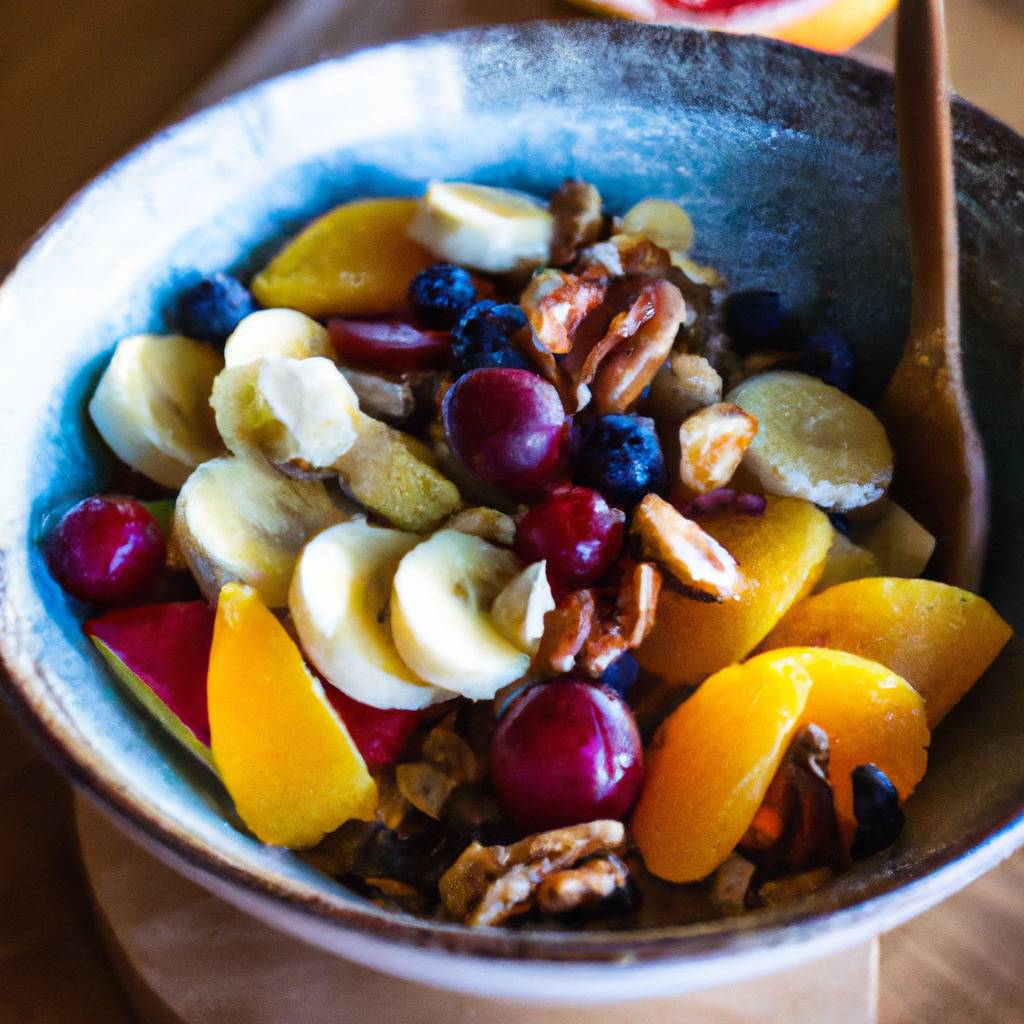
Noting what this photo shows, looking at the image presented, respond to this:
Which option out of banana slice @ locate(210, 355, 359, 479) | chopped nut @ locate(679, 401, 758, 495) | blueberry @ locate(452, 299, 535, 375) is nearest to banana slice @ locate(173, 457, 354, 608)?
banana slice @ locate(210, 355, 359, 479)

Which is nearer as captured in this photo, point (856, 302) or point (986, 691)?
point (986, 691)

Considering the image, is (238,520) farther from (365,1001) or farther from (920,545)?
(920,545)

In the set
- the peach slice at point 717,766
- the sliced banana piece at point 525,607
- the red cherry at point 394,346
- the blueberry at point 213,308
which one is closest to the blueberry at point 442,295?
the red cherry at point 394,346

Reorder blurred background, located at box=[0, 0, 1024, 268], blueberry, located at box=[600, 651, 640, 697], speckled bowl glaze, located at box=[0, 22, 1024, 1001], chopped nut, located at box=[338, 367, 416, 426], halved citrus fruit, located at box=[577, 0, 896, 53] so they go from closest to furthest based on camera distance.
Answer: speckled bowl glaze, located at box=[0, 22, 1024, 1001] → blueberry, located at box=[600, 651, 640, 697] → chopped nut, located at box=[338, 367, 416, 426] → halved citrus fruit, located at box=[577, 0, 896, 53] → blurred background, located at box=[0, 0, 1024, 268]

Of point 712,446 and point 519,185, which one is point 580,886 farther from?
point 519,185

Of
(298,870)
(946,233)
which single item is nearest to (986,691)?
(946,233)

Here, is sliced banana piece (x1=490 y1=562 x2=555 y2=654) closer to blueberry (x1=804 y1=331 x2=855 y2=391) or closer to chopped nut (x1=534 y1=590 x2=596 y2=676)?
chopped nut (x1=534 y1=590 x2=596 y2=676)

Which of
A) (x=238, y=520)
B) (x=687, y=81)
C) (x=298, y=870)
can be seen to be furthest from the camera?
(x=687, y=81)
